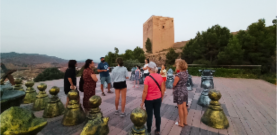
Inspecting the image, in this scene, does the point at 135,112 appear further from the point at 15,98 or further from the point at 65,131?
the point at 65,131

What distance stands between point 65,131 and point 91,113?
1.03 m

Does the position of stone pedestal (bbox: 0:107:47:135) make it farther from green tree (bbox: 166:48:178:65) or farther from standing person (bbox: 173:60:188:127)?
green tree (bbox: 166:48:178:65)

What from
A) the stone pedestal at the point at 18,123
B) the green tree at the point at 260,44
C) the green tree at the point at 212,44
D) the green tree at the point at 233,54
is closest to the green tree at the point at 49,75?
the stone pedestal at the point at 18,123

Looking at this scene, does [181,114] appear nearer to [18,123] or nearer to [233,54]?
[18,123]

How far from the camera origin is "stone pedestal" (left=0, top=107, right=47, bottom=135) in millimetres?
911

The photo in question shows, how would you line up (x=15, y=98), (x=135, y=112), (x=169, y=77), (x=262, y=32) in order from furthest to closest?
(x=262, y=32), (x=169, y=77), (x=135, y=112), (x=15, y=98)

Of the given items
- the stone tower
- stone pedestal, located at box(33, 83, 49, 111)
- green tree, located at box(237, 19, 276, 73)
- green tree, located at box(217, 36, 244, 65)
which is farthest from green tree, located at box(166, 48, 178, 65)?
stone pedestal, located at box(33, 83, 49, 111)

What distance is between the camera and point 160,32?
37.8 metres

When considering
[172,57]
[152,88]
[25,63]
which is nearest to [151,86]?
[152,88]

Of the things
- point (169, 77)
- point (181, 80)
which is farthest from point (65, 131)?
point (169, 77)

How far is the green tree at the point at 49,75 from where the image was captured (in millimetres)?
10960

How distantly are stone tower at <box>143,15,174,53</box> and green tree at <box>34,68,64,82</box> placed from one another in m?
29.8

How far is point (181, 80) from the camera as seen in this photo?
9.20 feet

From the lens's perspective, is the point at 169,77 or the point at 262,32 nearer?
the point at 169,77
